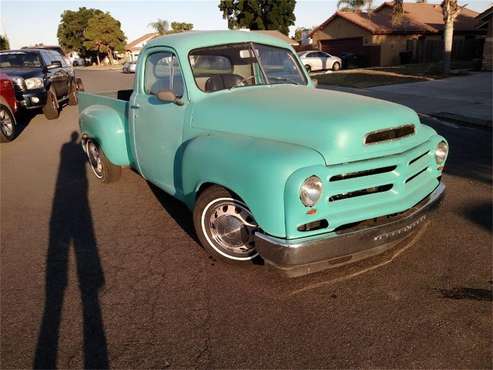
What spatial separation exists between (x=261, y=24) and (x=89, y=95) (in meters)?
57.8

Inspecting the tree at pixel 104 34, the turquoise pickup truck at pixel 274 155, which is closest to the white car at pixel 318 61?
the turquoise pickup truck at pixel 274 155

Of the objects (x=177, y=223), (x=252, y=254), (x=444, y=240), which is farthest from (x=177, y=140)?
(x=444, y=240)

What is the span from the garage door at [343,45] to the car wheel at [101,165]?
3040 cm

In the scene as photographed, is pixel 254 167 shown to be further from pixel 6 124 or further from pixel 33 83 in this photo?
pixel 33 83

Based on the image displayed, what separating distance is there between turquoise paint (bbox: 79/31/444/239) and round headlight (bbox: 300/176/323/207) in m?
0.04

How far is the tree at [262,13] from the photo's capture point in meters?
58.7

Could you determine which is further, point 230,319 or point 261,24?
point 261,24

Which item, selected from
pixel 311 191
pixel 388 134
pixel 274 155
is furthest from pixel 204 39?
pixel 311 191

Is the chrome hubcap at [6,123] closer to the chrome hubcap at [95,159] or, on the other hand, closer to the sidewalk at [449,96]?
the chrome hubcap at [95,159]

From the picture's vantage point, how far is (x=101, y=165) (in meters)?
5.61

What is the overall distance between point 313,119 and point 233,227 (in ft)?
3.46

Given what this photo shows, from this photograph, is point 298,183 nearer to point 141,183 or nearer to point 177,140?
point 177,140

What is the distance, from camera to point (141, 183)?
577 centimetres

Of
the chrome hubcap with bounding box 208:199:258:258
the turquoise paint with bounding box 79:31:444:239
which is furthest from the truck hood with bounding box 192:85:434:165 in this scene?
the chrome hubcap with bounding box 208:199:258:258
